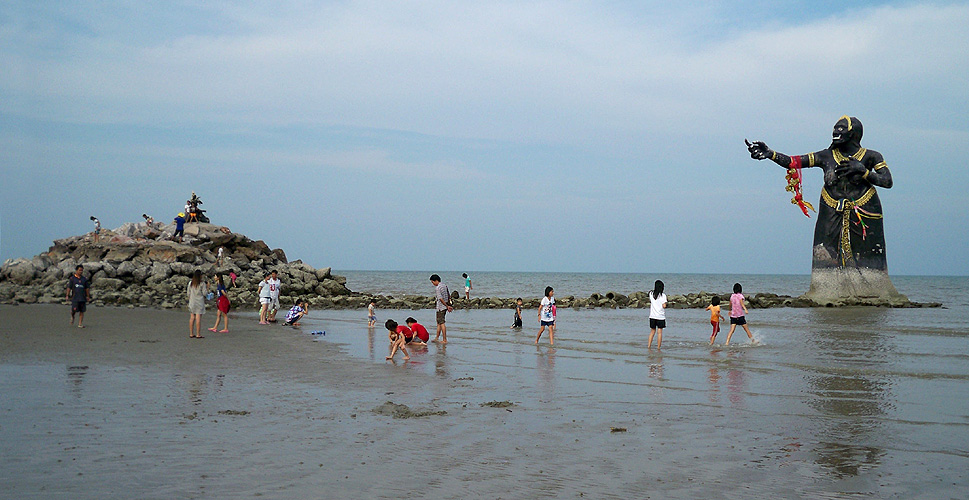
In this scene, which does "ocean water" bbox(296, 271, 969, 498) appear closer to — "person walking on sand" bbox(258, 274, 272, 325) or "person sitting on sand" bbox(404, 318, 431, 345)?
"person sitting on sand" bbox(404, 318, 431, 345)

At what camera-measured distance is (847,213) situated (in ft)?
99.8

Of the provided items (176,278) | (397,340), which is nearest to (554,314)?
(397,340)

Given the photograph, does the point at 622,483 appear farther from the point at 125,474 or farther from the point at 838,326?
the point at 838,326

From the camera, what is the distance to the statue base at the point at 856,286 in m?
31.3

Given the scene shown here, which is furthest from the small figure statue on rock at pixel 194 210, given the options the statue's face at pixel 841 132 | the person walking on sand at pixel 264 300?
the statue's face at pixel 841 132

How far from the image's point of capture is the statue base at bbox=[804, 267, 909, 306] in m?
31.3

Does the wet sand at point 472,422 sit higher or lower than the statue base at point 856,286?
lower

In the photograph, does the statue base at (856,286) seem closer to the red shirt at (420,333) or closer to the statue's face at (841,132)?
the statue's face at (841,132)

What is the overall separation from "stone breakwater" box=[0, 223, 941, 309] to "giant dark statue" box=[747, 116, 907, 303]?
0.94 metres

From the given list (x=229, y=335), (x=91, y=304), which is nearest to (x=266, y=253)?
(x=91, y=304)

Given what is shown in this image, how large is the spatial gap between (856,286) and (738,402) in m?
24.9

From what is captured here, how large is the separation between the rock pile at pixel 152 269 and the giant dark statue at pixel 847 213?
2372 centimetres

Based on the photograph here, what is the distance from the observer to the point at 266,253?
46000 mm

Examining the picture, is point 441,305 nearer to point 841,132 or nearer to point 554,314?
point 554,314
